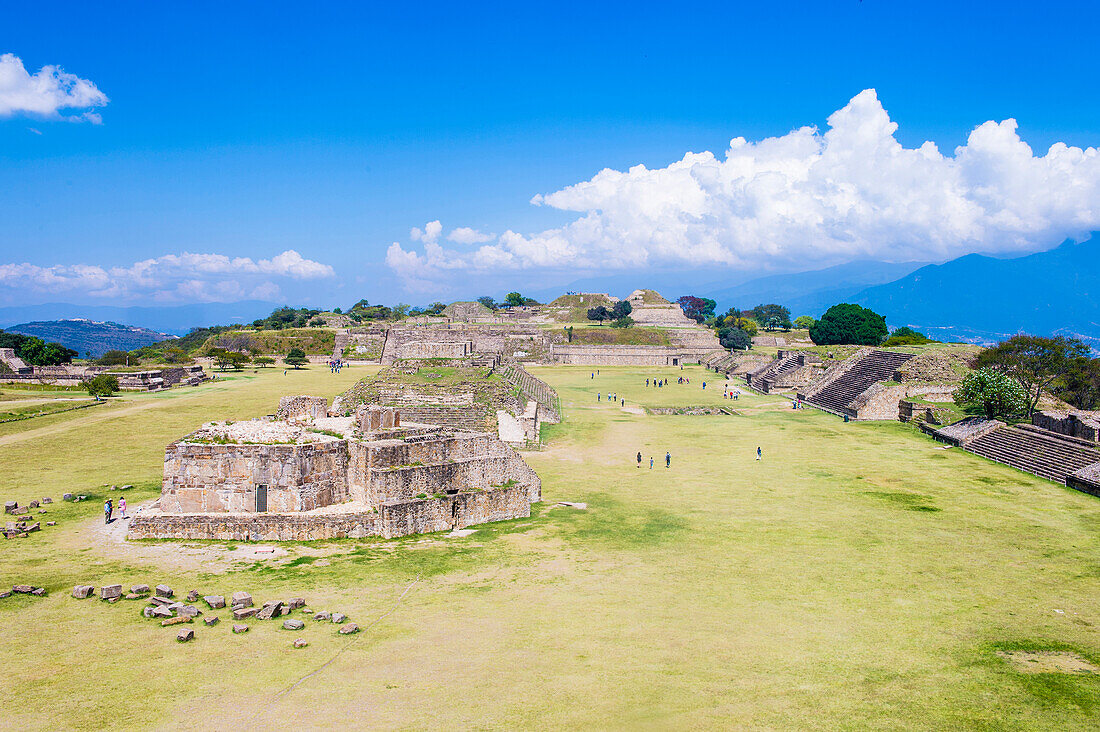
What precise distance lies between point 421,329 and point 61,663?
208 ft

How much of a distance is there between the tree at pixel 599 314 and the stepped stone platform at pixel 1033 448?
6222 centimetres

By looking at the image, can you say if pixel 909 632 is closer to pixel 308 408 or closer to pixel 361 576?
pixel 361 576

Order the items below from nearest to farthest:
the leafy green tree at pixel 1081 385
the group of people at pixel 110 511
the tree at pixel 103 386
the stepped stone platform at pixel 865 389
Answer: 1. the group of people at pixel 110 511
2. the leafy green tree at pixel 1081 385
3. the stepped stone platform at pixel 865 389
4. the tree at pixel 103 386

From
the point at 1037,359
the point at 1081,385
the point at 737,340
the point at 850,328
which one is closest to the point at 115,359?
the point at 737,340

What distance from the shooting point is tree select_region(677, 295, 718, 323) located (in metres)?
123

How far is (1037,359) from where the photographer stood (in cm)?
3127

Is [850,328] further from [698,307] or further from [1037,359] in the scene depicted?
[698,307]

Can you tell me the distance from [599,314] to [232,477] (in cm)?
7685

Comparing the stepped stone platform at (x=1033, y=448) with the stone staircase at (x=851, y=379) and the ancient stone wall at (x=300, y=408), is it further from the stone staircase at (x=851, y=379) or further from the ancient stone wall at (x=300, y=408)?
the ancient stone wall at (x=300, y=408)

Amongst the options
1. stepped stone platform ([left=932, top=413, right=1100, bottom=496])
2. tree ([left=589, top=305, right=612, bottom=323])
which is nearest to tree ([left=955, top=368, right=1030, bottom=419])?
stepped stone platform ([left=932, top=413, right=1100, bottom=496])

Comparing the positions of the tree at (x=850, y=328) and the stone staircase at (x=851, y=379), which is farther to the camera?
the tree at (x=850, y=328)

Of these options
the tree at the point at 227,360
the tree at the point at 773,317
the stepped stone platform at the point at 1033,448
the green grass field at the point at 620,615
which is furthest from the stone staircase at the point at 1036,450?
the tree at the point at 773,317

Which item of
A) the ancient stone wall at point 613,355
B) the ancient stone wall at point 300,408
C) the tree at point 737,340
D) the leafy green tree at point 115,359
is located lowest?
the ancient stone wall at point 300,408

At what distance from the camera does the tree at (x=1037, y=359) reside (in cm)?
3072
